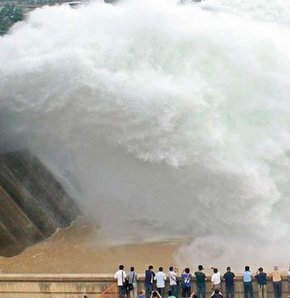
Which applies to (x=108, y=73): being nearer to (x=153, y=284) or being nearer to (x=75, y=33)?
(x=75, y=33)

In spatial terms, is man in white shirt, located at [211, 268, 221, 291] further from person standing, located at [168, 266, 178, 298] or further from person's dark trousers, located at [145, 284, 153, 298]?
person's dark trousers, located at [145, 284, 153, 298]

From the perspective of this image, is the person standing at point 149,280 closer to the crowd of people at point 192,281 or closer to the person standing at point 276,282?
the crowd of people at point 192,281

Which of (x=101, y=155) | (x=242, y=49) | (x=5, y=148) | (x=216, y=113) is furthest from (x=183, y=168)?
(x=5, y=148)

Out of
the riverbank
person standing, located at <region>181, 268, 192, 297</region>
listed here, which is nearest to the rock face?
the riverbank

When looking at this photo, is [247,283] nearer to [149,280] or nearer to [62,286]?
[149,280]

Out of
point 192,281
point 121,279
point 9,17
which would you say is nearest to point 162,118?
point 192,281

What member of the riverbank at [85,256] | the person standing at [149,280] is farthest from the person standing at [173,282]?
the riverbank at [85,256]
